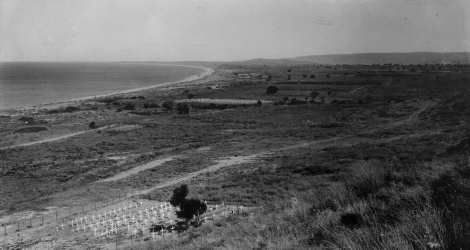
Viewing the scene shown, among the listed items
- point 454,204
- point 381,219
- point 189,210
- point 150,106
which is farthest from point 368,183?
point 150,106

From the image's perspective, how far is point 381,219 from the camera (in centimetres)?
629

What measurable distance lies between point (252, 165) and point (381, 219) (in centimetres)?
2118

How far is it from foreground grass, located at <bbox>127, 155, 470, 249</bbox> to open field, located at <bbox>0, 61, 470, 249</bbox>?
0.04 metres

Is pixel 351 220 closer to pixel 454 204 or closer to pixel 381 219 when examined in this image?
pixel 381 219

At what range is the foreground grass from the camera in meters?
4.50

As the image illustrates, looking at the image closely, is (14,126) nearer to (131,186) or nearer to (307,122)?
(131,186)

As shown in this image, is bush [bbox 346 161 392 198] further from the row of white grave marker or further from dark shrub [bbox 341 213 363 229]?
the row of white grave marker

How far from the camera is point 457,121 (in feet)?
114

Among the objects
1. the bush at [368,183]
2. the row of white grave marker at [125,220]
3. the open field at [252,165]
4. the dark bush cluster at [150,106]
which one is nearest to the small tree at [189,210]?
the row of white grave marker at [125,220]

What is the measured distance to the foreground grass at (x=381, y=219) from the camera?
14.8 feet

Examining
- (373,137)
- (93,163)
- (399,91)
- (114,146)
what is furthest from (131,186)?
(399,91)

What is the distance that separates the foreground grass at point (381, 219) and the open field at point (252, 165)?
35mm

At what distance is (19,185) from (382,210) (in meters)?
24.9

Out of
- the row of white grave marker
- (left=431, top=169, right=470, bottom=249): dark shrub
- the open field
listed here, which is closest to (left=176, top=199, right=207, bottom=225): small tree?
the row of white grave marker
